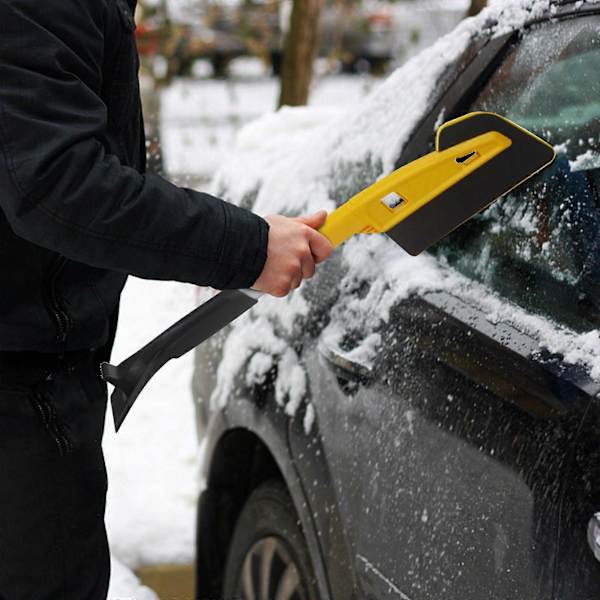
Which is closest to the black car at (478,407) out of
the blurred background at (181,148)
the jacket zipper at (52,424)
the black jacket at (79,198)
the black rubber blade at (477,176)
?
the black rubber blade at (477,176)

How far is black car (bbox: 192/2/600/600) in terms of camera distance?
4.65ft

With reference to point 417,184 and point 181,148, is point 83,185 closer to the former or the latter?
point 417,184

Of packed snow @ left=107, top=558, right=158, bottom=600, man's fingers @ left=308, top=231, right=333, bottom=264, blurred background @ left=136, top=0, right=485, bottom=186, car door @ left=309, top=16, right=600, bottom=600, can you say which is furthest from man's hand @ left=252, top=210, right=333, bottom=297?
blurred background @ left=136, top=0, right=485, bottom=186

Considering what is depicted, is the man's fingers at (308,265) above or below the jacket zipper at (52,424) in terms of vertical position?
above

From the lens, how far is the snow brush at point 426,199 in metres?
1.56

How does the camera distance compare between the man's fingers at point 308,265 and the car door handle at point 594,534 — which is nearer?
the car door handle at point 594,534

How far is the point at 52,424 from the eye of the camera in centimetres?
170

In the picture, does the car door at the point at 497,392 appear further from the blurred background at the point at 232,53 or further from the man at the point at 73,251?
the blurred background at the point at 232,53

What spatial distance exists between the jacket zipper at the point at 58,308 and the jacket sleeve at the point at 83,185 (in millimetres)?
134

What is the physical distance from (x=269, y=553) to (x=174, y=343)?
0.73m

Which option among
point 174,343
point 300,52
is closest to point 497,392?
Result: point 174,343

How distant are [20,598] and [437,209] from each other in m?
0.97

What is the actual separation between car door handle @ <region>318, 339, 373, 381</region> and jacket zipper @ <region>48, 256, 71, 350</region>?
0.54 metres

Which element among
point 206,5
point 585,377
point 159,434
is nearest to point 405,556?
point 585,377
